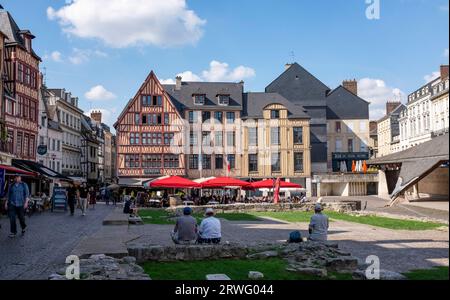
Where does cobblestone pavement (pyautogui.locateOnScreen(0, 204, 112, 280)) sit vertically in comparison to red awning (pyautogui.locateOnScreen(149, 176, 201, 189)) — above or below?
below

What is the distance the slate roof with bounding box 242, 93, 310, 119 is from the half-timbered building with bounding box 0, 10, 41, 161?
77.1ft

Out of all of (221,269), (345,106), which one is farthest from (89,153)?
(221,269)

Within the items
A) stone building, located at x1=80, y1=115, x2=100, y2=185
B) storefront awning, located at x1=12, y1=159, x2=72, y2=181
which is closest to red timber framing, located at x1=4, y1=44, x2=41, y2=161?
storefront awning, located at x1=12, y1=159, x2=72, y2=181

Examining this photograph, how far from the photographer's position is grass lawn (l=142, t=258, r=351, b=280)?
24.8 feet

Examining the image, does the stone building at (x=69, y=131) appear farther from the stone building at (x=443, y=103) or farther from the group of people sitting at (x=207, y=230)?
the stone building at (x=443, y=103)

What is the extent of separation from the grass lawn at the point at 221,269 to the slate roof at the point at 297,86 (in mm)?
55940

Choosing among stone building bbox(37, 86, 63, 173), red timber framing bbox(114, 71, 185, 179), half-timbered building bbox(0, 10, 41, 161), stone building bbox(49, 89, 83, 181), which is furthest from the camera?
stone building bbox(49, 89, 83, 181)

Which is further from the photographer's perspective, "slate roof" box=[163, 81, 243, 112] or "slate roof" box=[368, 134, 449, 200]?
"slate roof" box=[163, 81, 243, 112]

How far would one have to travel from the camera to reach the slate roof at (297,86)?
212 feet

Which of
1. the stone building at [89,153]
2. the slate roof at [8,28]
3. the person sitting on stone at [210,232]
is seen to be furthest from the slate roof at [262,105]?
the person sitting on stone at [210,232]

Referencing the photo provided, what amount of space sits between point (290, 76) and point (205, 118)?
14.7m

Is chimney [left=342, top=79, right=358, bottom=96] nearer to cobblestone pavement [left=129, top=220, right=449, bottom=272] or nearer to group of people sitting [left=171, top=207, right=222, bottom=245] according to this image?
cobblestone pavement [left=129, top=220, right=449, bottom=272]

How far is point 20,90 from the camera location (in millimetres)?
38562
